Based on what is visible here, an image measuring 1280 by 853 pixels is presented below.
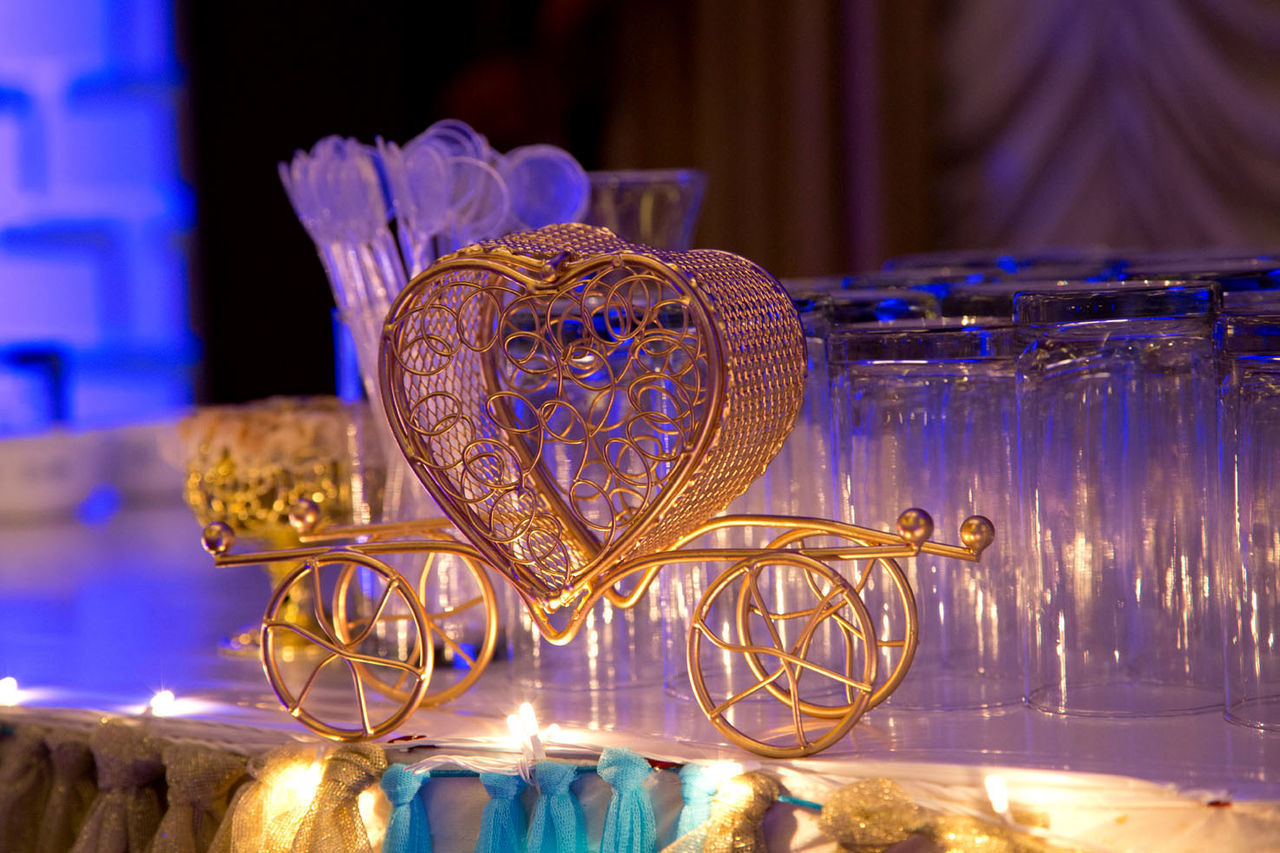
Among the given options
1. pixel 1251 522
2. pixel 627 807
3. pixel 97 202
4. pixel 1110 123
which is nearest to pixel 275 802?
pixel 627 807

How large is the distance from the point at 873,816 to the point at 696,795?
66mm

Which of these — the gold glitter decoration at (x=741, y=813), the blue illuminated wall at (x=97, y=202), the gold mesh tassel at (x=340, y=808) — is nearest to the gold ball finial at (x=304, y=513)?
the gold mesh tassel at (x=340, y=808)

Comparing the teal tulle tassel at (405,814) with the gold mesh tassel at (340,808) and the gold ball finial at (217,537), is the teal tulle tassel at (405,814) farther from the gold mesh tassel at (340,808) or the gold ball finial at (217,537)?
the gold ball finial at (217,537)

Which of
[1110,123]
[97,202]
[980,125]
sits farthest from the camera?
[97,202]

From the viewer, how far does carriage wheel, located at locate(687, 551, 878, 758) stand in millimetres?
454

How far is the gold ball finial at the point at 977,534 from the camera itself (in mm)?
440

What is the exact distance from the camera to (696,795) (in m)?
0.46

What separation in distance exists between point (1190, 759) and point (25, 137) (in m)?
2.85

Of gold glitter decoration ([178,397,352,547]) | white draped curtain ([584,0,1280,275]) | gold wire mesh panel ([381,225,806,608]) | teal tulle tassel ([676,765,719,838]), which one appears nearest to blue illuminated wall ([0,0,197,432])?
white draped curtain ([584,0,1280,275])

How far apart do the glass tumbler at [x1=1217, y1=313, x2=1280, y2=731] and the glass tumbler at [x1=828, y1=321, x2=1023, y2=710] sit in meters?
0.08

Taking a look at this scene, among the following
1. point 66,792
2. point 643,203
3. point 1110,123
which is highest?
point 1110,123

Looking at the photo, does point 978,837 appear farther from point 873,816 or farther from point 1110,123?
point 1110,123

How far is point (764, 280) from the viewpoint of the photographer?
0.48 metres

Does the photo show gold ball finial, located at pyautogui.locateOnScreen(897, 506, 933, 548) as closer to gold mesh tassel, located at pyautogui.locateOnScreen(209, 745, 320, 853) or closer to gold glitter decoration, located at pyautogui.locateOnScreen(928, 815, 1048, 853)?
gold glitter decoration, located at pyautogui.locateOnScreen(928, 815, 1048, 853)
